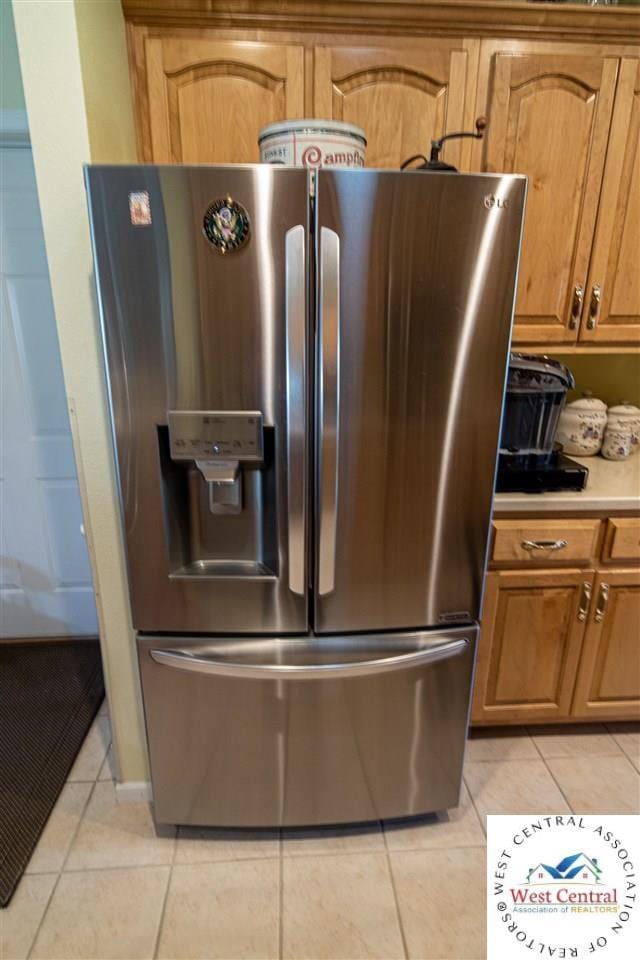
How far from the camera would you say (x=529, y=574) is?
163cm

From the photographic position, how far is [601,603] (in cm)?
167

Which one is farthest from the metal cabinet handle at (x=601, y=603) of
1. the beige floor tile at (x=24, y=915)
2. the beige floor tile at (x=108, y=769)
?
the beige floor tile at (x=24, y=915)

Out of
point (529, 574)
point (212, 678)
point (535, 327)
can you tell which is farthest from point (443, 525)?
point (535, 327)

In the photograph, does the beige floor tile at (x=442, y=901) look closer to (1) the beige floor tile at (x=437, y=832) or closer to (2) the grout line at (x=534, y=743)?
(1) the beige floor tile at (x=437, y=832)

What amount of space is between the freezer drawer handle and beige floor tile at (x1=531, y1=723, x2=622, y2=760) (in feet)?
2.88

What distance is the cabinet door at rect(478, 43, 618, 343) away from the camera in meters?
1.51

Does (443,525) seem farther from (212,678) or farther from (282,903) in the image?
(282,903)

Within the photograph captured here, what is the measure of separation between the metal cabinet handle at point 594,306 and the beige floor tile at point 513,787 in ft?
4.87

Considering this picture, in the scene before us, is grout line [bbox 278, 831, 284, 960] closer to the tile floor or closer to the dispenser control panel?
the tile floor

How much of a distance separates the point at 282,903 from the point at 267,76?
2.23 m

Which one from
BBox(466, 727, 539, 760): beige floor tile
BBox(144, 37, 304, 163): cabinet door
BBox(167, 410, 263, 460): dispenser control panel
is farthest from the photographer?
BBox(466, 727, 539, 760): beige floor tile

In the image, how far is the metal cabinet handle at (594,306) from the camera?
1.71 meters

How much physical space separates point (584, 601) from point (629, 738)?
65 cm

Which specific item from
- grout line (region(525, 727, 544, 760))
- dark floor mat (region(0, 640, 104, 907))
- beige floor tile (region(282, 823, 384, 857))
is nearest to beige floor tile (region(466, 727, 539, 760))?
grout line (region(525, 727, 544, 760))
